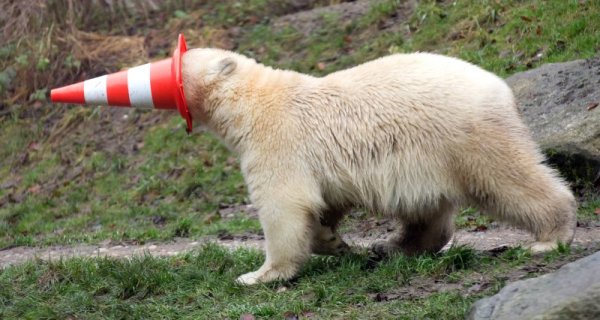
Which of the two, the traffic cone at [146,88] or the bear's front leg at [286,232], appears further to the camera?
the traffic cone at [146,88]

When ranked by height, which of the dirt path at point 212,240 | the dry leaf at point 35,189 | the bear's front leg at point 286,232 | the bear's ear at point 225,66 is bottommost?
the dry leaf at point 35,189

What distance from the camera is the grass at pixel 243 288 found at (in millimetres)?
5430

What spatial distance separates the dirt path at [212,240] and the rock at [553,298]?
2.41 metres

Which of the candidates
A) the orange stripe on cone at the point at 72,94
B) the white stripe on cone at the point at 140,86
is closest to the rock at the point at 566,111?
the white stripe on cone at the point at 140,86

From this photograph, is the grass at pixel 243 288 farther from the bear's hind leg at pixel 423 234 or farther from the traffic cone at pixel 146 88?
the traffic cone at pixel 146 88

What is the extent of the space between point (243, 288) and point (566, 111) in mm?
3965

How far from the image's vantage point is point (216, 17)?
1633cm

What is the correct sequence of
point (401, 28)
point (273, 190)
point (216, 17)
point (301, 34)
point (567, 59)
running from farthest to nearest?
point (216, 17)
point (301, 34)
point (401, 28)
point (567, 59)
point (273, 190)

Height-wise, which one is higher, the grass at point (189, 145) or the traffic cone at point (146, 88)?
the traffic cone at point (146, 88)

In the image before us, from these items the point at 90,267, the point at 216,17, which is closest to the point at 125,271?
the point at 90,267

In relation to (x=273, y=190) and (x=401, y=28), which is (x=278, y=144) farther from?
(x=401, y=28)

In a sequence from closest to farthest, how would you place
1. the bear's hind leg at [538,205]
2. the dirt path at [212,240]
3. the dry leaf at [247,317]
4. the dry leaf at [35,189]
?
1. the dry leaf at [247,317]
2. the bear's hind leg at [538,205]
3. the dirt path at [212,240]
4. the dry leaf at [35,189]

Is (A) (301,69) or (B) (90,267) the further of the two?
(A) (301,69)

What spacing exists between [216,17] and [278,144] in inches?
413
